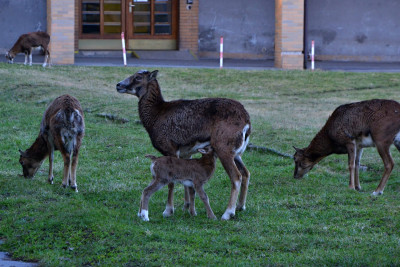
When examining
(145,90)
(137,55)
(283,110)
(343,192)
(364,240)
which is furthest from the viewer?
(137,55)

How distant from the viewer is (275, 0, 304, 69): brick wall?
90.0ft

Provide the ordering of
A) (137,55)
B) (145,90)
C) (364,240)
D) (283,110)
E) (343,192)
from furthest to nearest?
(137,55)
(283,110)
(343,192)
(145,90)
(364,240)

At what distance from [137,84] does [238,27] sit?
22.7 metres

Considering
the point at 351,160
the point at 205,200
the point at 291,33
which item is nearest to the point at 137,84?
the point at 205,200

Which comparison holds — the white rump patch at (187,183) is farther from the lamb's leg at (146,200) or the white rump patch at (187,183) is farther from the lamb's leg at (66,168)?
the lamb's leg at (66,168)

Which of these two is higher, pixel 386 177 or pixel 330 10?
pixel 330 10

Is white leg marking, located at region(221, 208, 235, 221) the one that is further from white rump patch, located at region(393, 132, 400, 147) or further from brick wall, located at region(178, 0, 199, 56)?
brick wall, located at region(178, 0, 199, 56)

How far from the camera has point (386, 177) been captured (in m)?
10.7

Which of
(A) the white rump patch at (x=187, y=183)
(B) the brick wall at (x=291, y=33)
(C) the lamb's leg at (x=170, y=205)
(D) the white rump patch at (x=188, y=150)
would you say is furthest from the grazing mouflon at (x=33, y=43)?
(A) the white rump patch at (x=187, y=183)

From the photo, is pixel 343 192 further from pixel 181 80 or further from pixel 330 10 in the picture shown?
pixel 330 10

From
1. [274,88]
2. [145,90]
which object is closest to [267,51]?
[274,88]

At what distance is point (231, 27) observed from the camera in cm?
3198

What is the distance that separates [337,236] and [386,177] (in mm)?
3035

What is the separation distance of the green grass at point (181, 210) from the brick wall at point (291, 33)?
9441 millimetres
